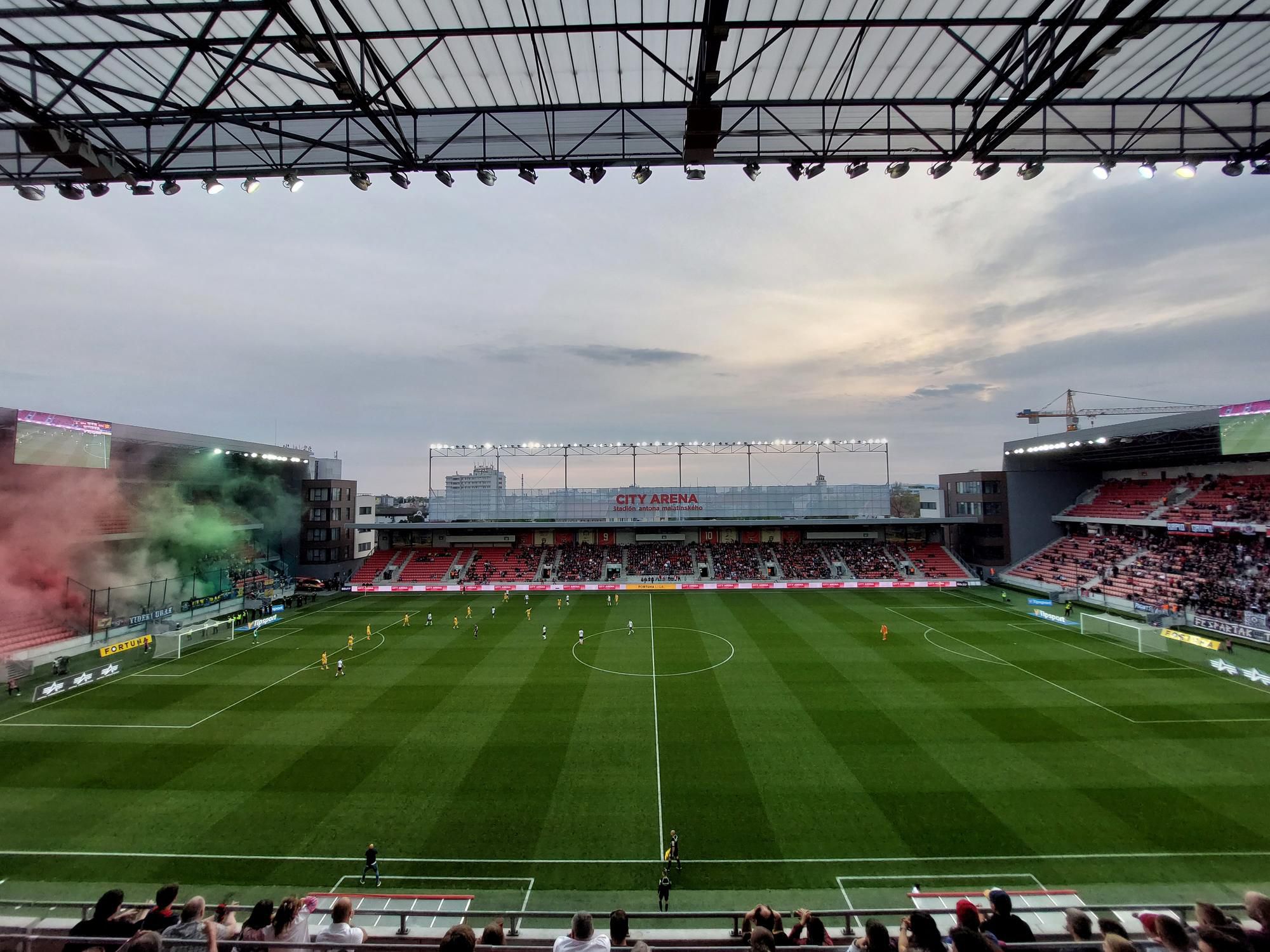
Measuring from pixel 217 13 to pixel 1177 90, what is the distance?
14.8m

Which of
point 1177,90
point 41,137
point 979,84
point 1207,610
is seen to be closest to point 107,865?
point 41,137

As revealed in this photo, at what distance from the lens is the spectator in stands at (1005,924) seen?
520 centimetres

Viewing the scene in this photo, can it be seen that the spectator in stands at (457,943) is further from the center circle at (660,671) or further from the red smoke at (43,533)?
the red smoke at (43,533)

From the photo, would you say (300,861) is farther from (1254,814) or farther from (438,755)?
(1254,814)

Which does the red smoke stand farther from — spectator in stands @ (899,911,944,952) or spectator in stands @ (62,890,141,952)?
spectator in stands @ (899,911,944,952)

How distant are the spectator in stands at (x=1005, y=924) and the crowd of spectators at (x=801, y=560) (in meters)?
45.7

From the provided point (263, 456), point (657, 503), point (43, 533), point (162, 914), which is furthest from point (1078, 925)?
point (263, 456)

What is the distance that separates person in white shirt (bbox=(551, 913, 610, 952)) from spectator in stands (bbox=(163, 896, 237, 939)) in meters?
2.87

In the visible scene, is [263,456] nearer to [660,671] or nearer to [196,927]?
[660,671]

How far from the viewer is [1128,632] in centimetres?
2953

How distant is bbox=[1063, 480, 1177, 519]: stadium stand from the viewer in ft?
141

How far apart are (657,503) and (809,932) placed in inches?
1863

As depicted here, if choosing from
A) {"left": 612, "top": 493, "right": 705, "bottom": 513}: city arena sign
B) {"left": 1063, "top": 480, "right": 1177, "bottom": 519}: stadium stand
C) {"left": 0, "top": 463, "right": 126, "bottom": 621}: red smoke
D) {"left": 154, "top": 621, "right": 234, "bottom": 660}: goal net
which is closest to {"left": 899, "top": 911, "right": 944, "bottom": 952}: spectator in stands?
{"left": 154, "top": 621, "right": 234, "bottom": 660}: goal net

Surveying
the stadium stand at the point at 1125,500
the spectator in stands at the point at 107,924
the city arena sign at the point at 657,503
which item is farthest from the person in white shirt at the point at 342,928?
the stadium stand at the point at 1125,500
